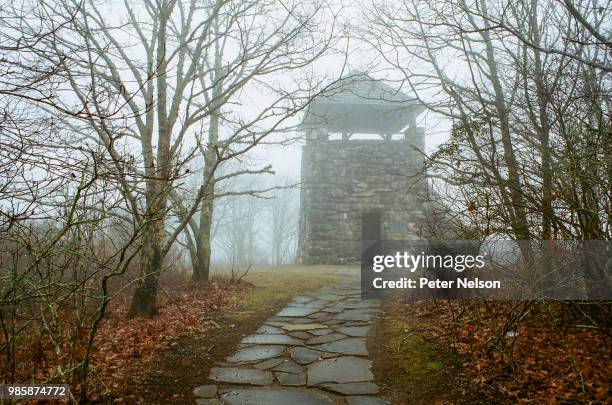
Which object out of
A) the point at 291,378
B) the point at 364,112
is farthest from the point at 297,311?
the point at 364,112

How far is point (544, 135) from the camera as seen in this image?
14.5 ft

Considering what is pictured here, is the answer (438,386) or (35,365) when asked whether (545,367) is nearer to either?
(438,386)

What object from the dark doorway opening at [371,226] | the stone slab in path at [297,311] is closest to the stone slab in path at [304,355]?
the stone slab in path at [297,311]

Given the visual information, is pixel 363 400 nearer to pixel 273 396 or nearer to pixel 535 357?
→ pixel 273 396

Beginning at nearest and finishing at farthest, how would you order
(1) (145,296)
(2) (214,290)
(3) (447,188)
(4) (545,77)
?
1. (4) (545,77)
2. (3) (447,188)
3. (1) (145,296)
4. (2) (214,290)

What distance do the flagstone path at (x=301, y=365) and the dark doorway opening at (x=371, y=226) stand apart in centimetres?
922

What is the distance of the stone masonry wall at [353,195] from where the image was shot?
15.5m

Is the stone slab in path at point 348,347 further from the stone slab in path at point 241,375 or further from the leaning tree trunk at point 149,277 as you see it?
the leaning tree trunk at point 149,277

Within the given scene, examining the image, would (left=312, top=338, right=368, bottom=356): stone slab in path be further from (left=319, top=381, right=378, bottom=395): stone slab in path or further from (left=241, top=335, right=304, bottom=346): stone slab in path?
(left=319, top=381, right=378, bottom=395): stone slab in path

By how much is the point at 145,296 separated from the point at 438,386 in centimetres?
435

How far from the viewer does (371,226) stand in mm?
15578

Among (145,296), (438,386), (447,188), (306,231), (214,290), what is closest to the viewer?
(438,386)

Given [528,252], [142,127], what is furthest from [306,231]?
[528,252]

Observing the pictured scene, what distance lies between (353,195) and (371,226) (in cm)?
139
